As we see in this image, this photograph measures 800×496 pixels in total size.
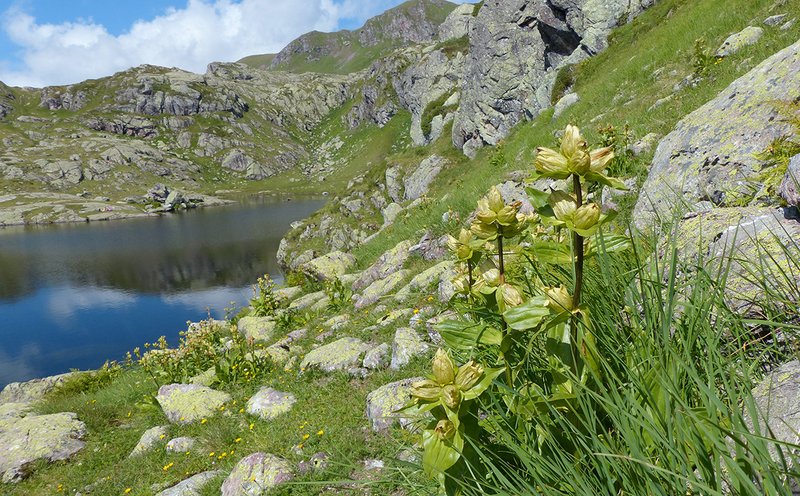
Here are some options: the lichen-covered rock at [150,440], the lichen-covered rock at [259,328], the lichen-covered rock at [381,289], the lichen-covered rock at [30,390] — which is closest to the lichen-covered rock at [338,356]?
the lichen-covered rock at [381,289]

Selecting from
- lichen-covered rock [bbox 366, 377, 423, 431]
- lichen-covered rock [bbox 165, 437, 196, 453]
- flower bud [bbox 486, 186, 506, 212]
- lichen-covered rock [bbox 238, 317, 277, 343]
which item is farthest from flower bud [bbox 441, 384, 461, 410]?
lichen-covered rock [bbox 238, 317, 277, 343]

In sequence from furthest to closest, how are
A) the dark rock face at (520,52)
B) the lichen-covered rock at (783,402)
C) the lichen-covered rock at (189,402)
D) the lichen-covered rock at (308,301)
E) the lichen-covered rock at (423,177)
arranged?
the lichen-covered rock at (423,177)
the dark rock face at (520,52)
the lichen-covered rock at (308,301)
the lichen-covered rock at (189,402)
the lichen-covered rock at (783,402)

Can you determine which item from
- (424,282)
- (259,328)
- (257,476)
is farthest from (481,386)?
(259,328)

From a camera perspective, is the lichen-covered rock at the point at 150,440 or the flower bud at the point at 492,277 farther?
the lichen-covered rock at the point at 150,440

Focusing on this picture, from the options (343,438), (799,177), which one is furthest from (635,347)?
(343,438)

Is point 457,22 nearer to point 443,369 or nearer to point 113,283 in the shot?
point 113,283

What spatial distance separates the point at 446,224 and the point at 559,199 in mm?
11105

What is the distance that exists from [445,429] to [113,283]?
230 ft

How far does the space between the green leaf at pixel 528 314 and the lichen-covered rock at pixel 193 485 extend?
600cm

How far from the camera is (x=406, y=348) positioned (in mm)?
6824

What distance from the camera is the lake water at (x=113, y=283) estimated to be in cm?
3722

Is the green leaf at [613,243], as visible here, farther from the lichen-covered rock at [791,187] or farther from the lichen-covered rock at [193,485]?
the lichen-covered rock at [193,485]

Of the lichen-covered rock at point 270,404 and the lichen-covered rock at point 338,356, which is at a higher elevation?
the lichen-covered rock at point 338,356

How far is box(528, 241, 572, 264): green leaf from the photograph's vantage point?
5.40ft
